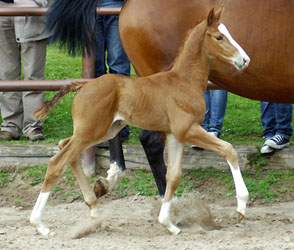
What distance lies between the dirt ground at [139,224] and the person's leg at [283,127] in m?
0.72

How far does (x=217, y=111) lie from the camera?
644 centimetres

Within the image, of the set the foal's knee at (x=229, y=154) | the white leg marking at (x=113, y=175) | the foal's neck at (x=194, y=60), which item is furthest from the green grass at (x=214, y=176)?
the foal's knee at (x=229, y=154)

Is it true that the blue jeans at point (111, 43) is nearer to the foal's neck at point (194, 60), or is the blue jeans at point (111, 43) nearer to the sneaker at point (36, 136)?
the sneaker at point (36, 136)

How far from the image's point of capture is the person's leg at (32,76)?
6504mm

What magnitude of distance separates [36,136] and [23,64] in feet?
2.41

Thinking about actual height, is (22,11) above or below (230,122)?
above

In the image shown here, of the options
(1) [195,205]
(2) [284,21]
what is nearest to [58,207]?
→ (1) [195,205]

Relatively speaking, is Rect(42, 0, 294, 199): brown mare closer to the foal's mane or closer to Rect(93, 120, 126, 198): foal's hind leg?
Rect(93, 120, 126, 198): foal's hind leg

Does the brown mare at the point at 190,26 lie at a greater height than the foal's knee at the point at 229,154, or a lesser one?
greater

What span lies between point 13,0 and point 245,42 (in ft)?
8.86

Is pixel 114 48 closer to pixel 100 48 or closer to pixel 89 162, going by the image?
pixel 100 48

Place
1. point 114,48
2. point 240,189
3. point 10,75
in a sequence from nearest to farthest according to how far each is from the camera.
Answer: point 240,189, point 114,48, point 10,75

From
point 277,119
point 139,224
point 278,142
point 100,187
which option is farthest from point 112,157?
point 277,119

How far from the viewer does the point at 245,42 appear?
15.6 ft
